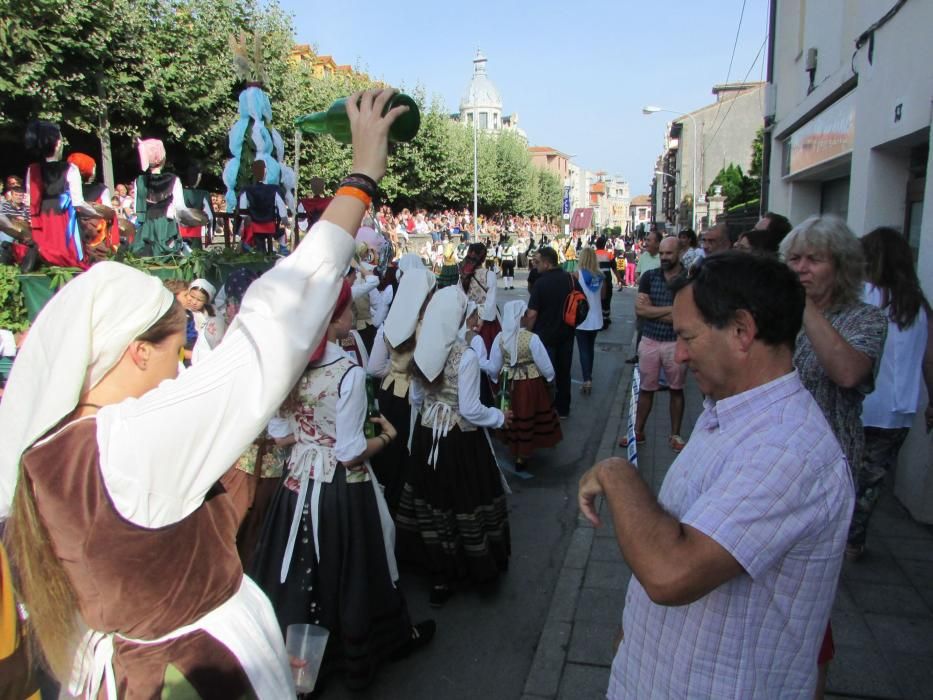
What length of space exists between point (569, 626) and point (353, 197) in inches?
115

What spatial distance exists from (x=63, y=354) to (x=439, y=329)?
2455 millimetres

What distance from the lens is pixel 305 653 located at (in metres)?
1.77

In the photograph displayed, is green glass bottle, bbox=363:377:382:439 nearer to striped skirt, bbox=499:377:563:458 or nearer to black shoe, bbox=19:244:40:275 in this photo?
striped skirt, bbox=499:377:563:458

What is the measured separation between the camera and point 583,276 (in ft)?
30.4

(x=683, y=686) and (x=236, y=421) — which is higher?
(x=236, y=421)

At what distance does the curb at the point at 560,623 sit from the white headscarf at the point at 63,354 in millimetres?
2513

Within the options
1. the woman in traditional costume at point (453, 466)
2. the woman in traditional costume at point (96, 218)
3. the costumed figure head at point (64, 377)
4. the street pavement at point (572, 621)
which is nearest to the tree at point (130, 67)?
the woman in traditional costume at point (96, 218)

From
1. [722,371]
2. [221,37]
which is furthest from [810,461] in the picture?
[221,37]

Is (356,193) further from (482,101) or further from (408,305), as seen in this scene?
(482,101)

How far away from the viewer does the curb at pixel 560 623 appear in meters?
3.11

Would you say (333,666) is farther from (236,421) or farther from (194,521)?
(236,421)

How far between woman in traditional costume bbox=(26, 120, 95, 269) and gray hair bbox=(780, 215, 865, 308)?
679cm

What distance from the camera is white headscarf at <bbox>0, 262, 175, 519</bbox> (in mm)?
1325

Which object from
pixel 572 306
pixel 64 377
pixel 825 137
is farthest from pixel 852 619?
pixel 825 137
